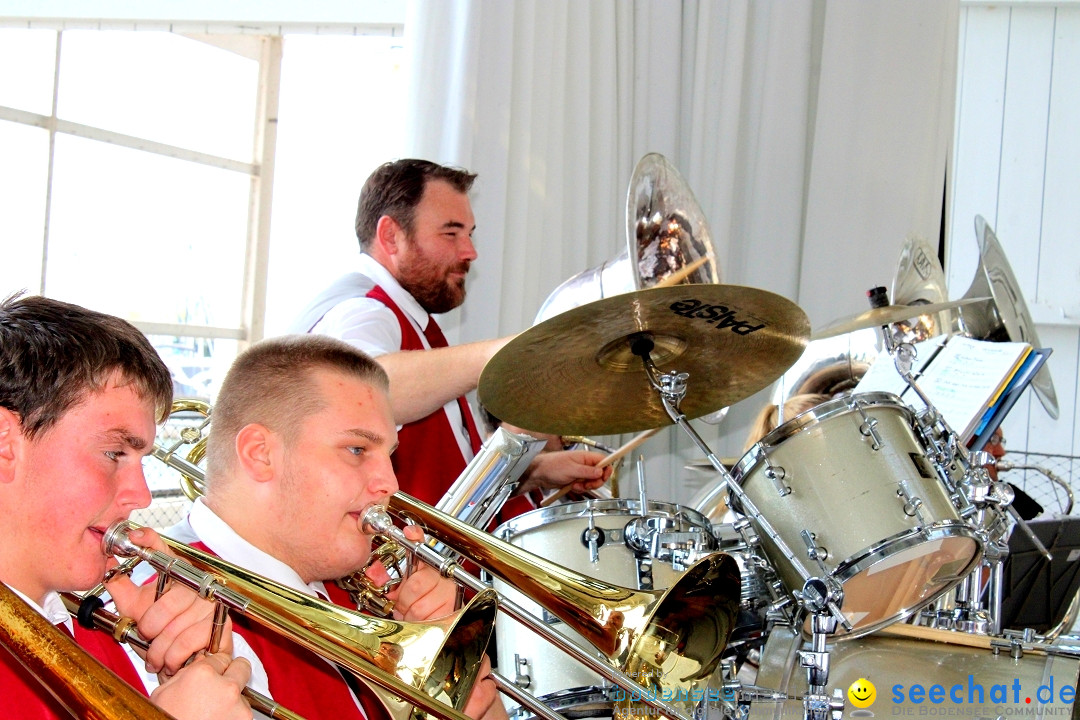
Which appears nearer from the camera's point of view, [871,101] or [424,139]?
[424,139]

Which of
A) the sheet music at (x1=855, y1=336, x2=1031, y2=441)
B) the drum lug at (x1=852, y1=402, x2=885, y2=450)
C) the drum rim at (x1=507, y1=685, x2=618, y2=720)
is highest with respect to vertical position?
the sheet music at (x1=855, y1=336, x2=1031, y2=441)

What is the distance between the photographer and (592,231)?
367cm

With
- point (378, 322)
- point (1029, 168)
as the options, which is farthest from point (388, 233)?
point (1029, 168)

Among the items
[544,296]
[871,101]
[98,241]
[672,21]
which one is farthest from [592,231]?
[98,241]

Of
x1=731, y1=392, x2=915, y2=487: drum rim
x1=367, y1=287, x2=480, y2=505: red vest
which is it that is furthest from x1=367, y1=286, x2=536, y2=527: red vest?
x1=731, y1=392, x2=915, y2=487: drum rim

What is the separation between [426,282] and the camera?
8.87ft

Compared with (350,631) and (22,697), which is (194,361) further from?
(22,697)

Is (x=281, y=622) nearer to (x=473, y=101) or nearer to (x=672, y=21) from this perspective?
(x=473, y=101)

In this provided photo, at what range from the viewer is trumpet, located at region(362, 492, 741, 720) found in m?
1.60

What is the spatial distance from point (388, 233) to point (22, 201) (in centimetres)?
157

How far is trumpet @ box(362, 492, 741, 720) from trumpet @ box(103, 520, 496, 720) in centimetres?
17

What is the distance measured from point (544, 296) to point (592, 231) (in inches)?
13.8

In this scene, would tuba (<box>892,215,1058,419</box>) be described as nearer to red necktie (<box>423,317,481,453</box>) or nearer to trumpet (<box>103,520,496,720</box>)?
red necktie (<box>423,317,481,453</box>)

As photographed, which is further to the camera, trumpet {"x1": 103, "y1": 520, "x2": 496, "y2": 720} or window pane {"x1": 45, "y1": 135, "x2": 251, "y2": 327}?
window pane {"x1": 45, "y1": 135, "x2": 251, "y2": 327}
